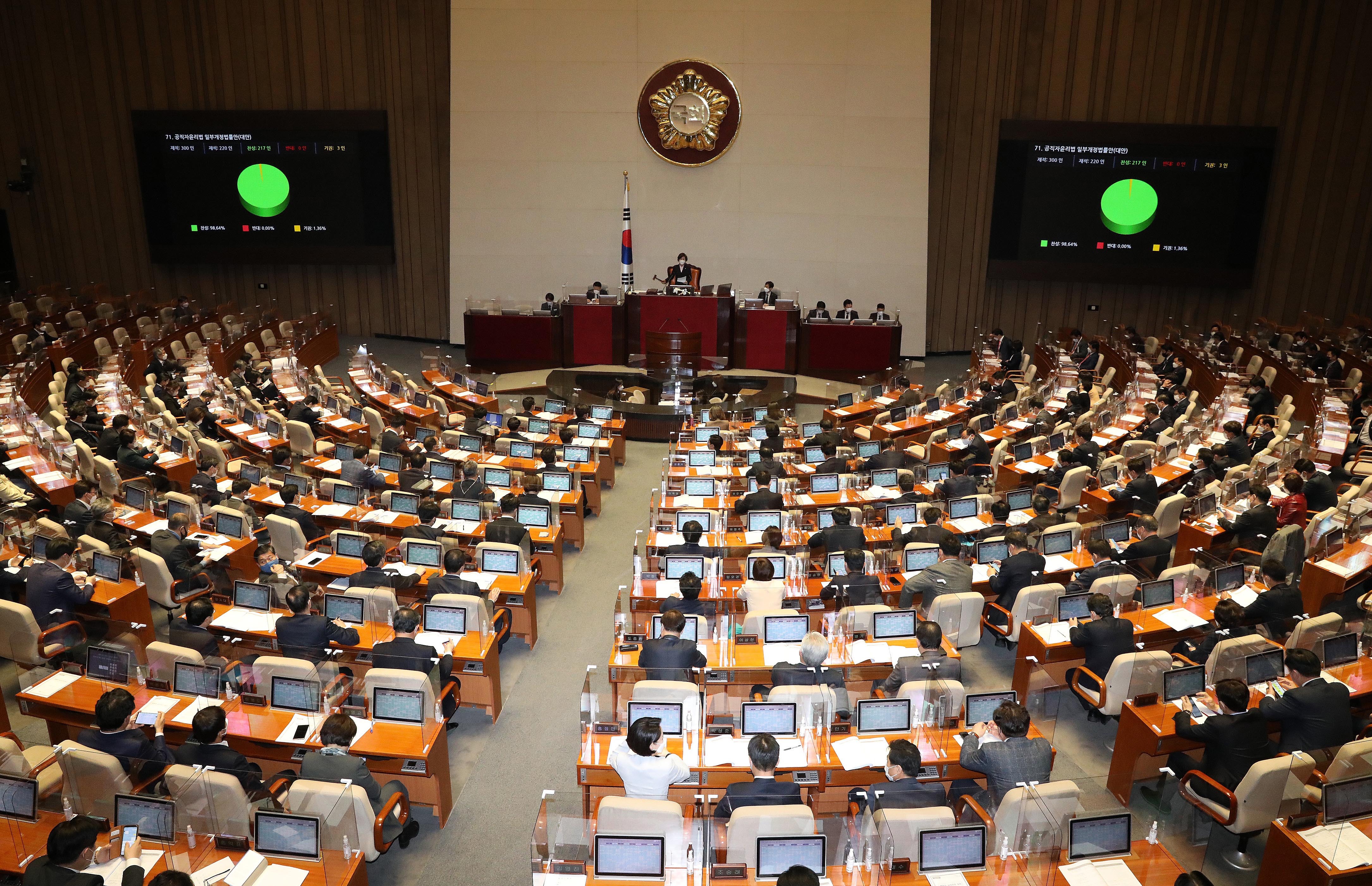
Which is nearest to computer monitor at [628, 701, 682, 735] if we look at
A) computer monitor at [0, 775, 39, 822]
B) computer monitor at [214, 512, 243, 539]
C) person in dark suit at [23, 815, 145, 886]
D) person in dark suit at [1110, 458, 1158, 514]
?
person in dark suit at [23, 815, 145, 886]

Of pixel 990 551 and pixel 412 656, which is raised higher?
pixel 990 551

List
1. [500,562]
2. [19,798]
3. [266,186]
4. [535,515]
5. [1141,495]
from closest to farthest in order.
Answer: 1. [19,798]
2. [500,562]
3. [535,515]
4. [1141,495]
5. [266,186]

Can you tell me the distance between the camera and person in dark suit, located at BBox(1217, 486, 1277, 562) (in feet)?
30.5

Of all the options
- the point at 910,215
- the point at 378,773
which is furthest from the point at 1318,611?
the point at 910,215

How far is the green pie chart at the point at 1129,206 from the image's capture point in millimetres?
20344

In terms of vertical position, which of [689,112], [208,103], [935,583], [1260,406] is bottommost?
[935,583]

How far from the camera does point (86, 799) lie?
19.2 ft

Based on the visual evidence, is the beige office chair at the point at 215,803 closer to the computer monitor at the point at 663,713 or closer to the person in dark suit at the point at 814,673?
the computer monitor at the point at 663,713

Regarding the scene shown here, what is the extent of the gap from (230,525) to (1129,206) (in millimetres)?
18648

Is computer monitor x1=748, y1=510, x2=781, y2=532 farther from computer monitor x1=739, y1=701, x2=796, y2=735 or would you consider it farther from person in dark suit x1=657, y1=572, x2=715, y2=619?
computer monitor x1=739, y1=701, x2=796, y2=735

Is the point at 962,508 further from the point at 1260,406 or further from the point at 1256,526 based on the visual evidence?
the point at 1260,406

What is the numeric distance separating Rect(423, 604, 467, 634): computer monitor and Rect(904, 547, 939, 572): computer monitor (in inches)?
158

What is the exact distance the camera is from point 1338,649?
720cm

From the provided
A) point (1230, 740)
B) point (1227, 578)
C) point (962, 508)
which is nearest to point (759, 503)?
point (962, 508)
